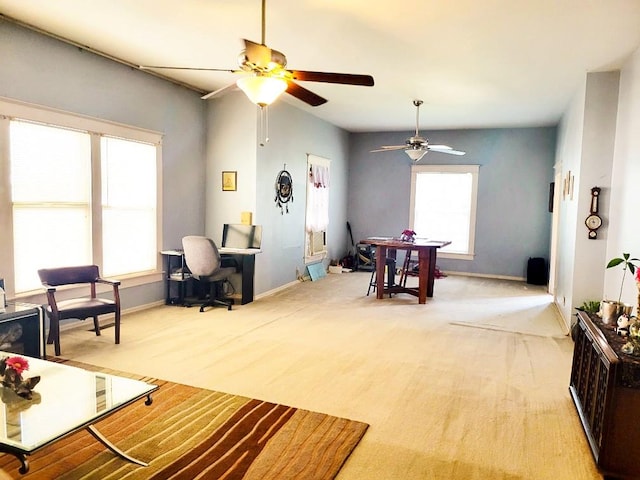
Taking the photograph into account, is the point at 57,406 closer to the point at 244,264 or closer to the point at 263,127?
the point at 244,264

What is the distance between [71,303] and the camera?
3879 millimetres

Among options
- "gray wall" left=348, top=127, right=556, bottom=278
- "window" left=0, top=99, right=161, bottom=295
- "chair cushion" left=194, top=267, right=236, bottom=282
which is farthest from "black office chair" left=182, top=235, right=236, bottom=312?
"gray wall" left=348, top=127, right=556, bottom=278

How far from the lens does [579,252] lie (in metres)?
4.59

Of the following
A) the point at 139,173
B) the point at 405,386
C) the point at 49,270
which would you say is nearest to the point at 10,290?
the point at 49,270

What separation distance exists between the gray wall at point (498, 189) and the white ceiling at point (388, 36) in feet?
8.07

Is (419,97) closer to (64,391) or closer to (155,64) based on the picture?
(155,64)

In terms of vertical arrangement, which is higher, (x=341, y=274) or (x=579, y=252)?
(x=579, y=252)

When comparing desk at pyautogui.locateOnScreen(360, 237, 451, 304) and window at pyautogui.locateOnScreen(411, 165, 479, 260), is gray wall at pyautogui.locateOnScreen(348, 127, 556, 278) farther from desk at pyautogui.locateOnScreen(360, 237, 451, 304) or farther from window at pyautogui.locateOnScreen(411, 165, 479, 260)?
desk at pyautogui.locateOnScreen(360, 237, 451, 304)

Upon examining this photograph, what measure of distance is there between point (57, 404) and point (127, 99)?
12.2ft

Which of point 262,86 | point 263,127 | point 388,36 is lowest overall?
point 262,86

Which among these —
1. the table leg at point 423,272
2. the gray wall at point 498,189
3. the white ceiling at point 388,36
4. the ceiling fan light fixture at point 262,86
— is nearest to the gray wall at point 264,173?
the white ceiling at point 388,36

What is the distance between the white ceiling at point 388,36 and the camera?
3244 mm

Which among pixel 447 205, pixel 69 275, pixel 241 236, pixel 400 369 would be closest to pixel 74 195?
pixel 69 275

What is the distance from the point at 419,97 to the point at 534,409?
4.27m
